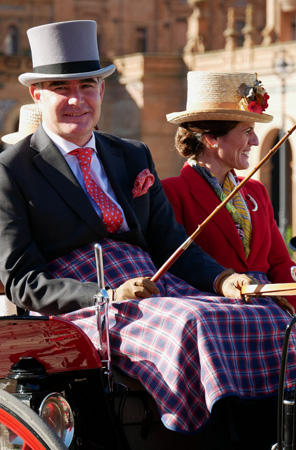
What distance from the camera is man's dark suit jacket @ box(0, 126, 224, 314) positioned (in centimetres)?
447

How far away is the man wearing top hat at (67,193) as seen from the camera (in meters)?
4.51

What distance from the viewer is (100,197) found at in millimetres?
4754

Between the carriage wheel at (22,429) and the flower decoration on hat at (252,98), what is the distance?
234 centimetres

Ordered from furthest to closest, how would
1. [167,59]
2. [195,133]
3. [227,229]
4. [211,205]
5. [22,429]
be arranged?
1. [167,59]
2. [195,133]
3. [211,205]
4. [227,229]
5. [22,429]

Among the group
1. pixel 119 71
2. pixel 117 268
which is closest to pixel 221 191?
pixel 117 268

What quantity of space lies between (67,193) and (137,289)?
23.7 inches

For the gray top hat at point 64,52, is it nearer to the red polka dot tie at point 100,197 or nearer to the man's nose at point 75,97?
the man's nose at point 75,97

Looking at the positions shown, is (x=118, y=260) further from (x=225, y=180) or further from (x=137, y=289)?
(x=225, y=180)

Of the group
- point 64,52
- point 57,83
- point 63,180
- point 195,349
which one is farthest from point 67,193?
point 195,349

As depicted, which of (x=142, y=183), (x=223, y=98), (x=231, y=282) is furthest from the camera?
(x=223, y=98)

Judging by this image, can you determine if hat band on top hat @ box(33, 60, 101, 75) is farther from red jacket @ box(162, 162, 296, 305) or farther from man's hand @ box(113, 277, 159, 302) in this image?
red jacket @ box(162, 162, 296, 305)

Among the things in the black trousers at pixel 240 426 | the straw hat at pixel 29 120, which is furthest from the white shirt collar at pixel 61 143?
the straw hat at pixel 29 120

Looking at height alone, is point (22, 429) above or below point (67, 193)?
below

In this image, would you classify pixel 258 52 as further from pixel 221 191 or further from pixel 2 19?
pixel 221 191
